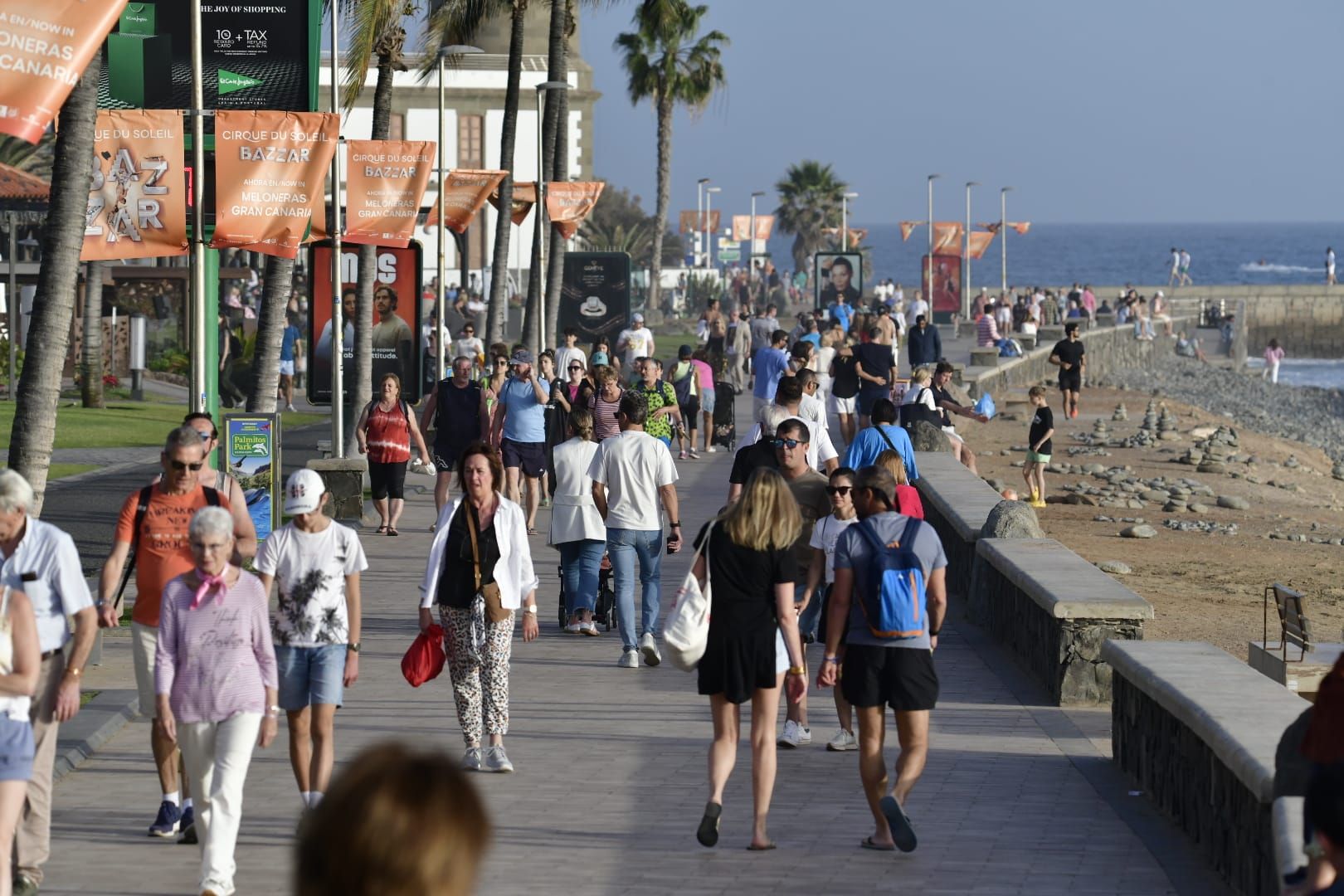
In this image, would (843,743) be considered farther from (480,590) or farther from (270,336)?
(270,336)

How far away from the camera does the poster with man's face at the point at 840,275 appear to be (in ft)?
174

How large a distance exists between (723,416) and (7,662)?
2416cm

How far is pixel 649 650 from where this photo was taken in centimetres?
1348

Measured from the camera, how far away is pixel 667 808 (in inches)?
374

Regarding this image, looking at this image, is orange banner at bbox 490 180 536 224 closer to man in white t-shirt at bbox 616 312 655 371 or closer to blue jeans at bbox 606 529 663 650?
man in white t-shirt at bbox 616 312 655 371

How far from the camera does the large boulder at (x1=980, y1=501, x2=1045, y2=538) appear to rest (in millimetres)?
14961

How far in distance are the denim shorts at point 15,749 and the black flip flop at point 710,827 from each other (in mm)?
2834

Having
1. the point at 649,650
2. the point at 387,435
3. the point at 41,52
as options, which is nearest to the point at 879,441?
the point at 649,650

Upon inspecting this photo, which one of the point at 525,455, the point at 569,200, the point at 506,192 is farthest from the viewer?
the point at 569,200

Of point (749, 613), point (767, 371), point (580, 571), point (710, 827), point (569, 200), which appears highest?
point (569, 200)

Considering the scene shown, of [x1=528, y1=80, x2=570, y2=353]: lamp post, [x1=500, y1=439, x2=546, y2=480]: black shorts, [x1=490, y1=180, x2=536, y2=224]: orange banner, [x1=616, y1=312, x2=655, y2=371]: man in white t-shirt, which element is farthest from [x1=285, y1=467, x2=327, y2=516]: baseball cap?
[x1=490, y1=180, x2=536, y2=224]: orange banner

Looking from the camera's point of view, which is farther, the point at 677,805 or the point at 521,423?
the point at 521,423

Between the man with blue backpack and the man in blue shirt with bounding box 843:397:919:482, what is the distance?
4414 mm

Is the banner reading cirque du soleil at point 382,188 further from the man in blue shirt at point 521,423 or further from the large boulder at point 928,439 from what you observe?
the large boulder at point 928,439
